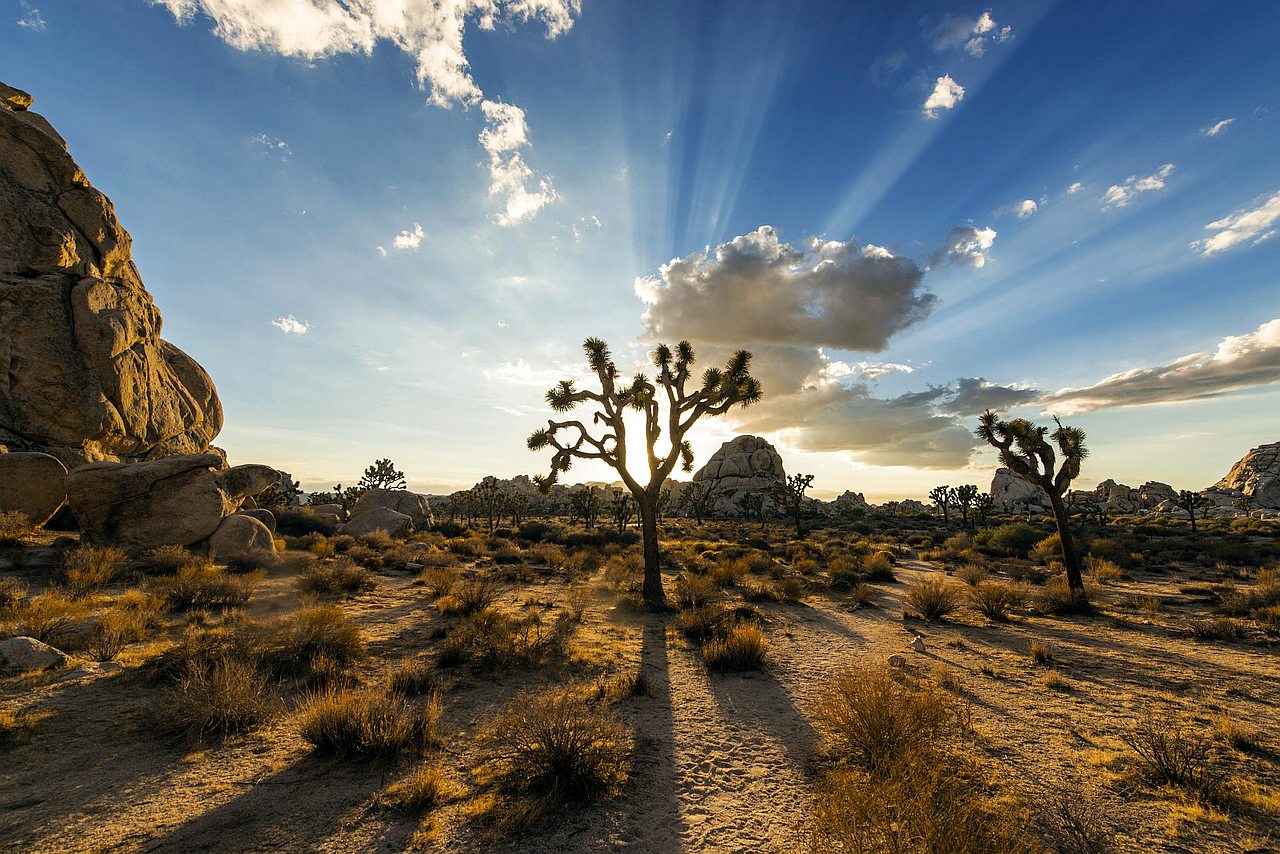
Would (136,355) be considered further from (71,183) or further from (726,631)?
(726,631)

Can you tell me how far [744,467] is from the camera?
90.1 m

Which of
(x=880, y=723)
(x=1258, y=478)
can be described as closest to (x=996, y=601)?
(x=880, y=723)

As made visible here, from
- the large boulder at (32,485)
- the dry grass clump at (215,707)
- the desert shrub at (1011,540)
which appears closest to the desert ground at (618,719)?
the dry grass clump at (215,707)

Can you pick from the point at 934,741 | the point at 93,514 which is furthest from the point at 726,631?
the point at 93,514

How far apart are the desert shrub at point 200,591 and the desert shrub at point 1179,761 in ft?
50.8

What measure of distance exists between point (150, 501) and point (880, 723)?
834 inches

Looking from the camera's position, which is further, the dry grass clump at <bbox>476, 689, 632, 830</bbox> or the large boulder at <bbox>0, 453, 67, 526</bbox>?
the large boulder at <bbox>0, 453, 67, 526</bbox>

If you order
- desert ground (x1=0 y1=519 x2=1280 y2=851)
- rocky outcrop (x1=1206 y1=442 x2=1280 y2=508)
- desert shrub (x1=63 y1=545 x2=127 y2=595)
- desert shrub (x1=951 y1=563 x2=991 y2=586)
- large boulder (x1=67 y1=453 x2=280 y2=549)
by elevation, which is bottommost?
desert ground (x1=0 y1=519 x2=1280 y2=851)

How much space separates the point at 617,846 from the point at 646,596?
9774 mm

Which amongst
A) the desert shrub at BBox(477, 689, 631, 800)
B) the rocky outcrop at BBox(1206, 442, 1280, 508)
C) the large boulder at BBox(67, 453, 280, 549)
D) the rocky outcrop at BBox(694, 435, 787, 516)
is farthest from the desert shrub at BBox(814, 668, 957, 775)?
the rocky outcrop at BBox(1206, 442, 1280, 508)

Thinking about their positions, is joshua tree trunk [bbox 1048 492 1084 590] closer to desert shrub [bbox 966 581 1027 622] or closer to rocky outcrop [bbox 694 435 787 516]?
desert shrub [bbox 966 581 1027 622]

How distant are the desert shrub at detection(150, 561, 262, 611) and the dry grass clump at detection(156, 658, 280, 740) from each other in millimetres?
5702

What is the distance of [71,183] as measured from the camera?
2222 centimetres

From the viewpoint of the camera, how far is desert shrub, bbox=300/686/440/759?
17.1 ft
